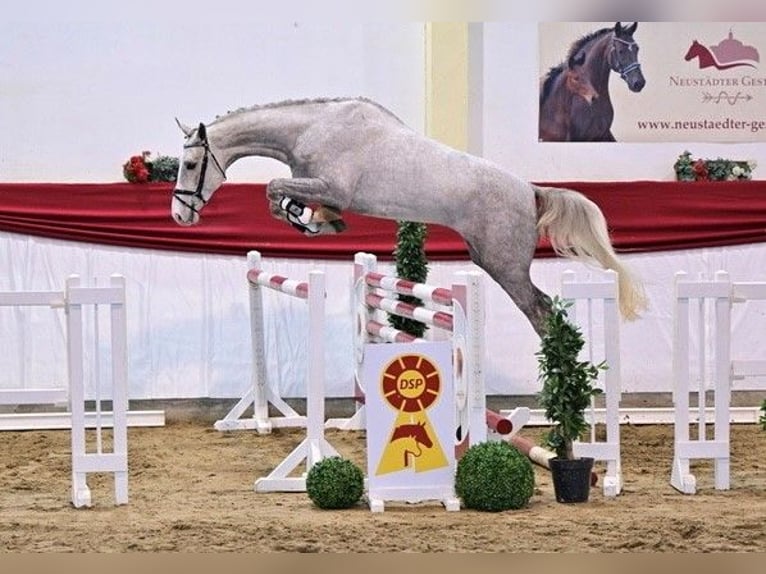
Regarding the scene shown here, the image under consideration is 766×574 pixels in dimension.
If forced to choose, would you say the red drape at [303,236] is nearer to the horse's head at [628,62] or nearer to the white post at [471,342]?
the horse's head at [628,62]

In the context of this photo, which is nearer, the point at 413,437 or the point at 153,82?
the point at 413,437

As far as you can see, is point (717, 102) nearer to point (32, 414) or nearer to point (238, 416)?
point (238, 416)

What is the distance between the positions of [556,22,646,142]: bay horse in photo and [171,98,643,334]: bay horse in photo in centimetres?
212

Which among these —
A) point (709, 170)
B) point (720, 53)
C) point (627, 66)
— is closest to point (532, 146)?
point (627, 66)

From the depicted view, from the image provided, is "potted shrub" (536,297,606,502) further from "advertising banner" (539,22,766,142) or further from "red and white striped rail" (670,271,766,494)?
"advertising banner" (539,22,766,142)

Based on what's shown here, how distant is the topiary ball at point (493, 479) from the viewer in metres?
3.56

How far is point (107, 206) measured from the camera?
20.7ft

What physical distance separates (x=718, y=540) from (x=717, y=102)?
4144 millimetres

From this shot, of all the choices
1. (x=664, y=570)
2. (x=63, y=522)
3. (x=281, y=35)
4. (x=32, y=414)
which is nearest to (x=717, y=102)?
(x=281, y=35)

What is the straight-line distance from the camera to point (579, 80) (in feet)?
21.8

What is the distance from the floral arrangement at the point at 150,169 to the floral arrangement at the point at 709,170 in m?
2.78

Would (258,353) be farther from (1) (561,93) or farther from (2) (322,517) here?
(2) (322,517)

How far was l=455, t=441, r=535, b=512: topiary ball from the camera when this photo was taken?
3.56 meters

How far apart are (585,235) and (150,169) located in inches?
108
